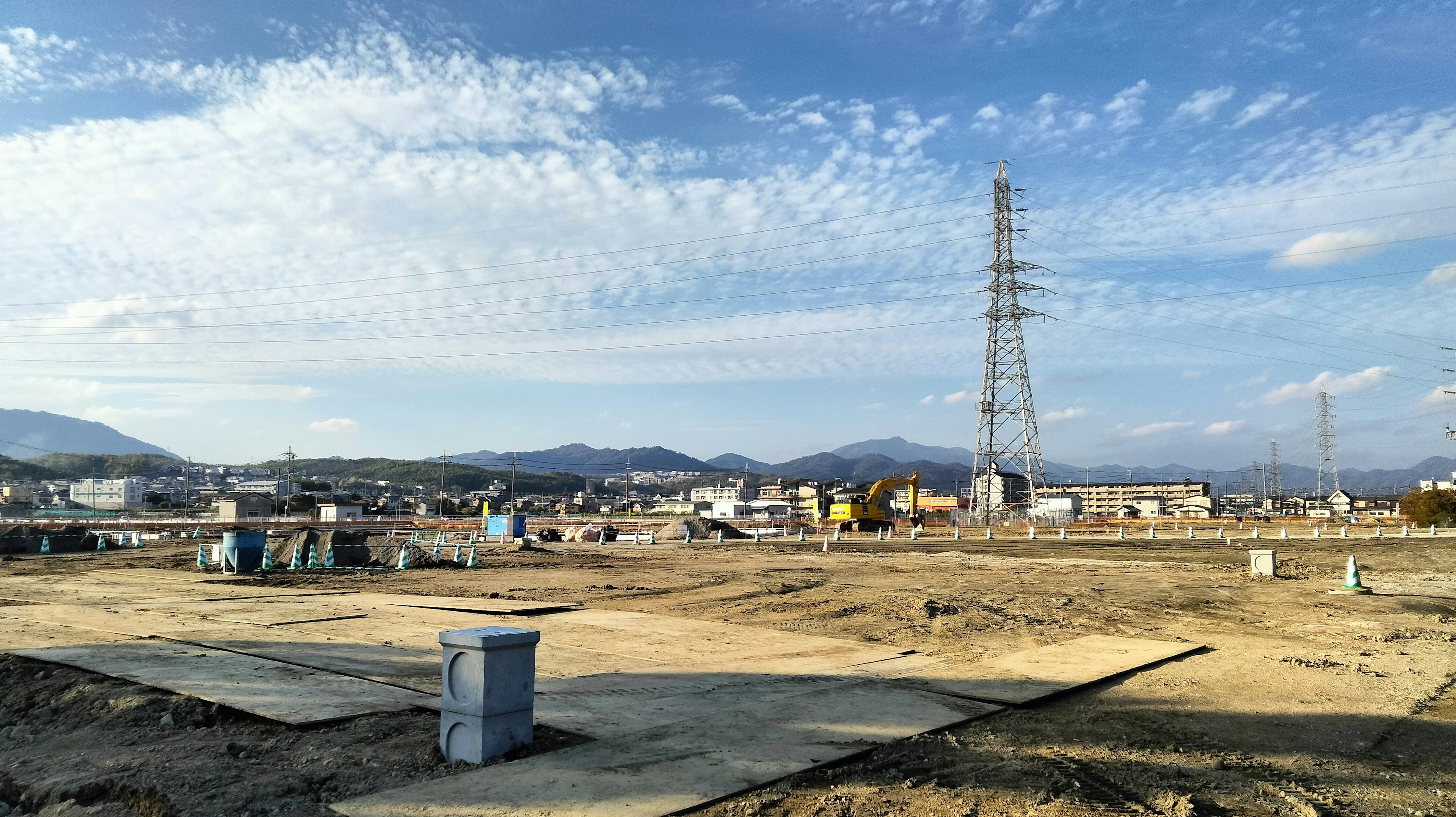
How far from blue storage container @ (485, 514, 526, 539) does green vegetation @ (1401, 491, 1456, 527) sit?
2267 inches

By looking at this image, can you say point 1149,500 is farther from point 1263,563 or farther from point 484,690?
point 484,690

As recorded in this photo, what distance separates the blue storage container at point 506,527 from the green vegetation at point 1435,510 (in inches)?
2267

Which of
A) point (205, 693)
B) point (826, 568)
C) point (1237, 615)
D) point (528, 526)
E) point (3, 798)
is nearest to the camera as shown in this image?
point (3, 798)

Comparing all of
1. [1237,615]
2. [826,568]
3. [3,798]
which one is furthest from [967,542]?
[3,798]

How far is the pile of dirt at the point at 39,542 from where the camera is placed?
3428 centimetres

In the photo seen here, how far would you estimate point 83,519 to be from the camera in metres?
84.3

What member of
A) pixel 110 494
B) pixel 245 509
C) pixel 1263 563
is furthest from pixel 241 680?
pixel 110 494

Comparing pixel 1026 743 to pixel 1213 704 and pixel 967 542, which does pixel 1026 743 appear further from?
pixel 967 542

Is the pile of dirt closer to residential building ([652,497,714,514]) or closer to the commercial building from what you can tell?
residential building ([652,497,714,514])

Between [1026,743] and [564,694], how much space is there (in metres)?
3.85

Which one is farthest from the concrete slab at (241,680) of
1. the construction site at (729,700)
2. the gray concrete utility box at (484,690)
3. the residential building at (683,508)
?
the residential building at (683,508)

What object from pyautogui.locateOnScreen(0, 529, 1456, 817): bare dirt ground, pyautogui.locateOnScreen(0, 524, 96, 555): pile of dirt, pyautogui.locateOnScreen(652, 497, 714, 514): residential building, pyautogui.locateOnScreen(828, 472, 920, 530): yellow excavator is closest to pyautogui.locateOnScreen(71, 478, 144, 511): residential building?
pyautogui.locateOnScreen(652, 497, 714, 514): residential building

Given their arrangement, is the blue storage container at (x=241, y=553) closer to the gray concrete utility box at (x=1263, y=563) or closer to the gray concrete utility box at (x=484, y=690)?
the gray concrete utility box at (x=484, y=690)

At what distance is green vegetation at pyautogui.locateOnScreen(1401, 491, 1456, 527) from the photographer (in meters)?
55.3
